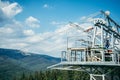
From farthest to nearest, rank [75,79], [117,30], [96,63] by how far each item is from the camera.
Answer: [75,79]
[117,30]
[96,63]

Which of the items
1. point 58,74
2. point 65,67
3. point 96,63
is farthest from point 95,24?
point 58,74

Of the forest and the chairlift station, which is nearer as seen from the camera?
the chairlift station

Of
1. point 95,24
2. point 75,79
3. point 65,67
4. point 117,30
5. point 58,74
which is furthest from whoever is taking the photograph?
point 58,74

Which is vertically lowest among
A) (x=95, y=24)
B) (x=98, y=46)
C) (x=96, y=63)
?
(x=96, y=63)

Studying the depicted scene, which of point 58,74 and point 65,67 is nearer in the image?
point 65,67

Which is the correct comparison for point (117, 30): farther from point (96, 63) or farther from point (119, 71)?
point (96, 63)

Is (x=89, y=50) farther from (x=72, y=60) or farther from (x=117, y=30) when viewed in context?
(x=117, y=30)

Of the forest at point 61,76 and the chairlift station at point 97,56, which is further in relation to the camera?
the forest at point 61,76

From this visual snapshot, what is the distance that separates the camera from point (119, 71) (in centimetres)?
4778

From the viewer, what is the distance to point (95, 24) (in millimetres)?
41562

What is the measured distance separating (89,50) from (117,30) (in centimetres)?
1125

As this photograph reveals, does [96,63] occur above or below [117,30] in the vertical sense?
below

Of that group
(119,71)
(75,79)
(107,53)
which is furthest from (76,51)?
(75,79)

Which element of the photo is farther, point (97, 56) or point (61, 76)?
point (61, 76)
